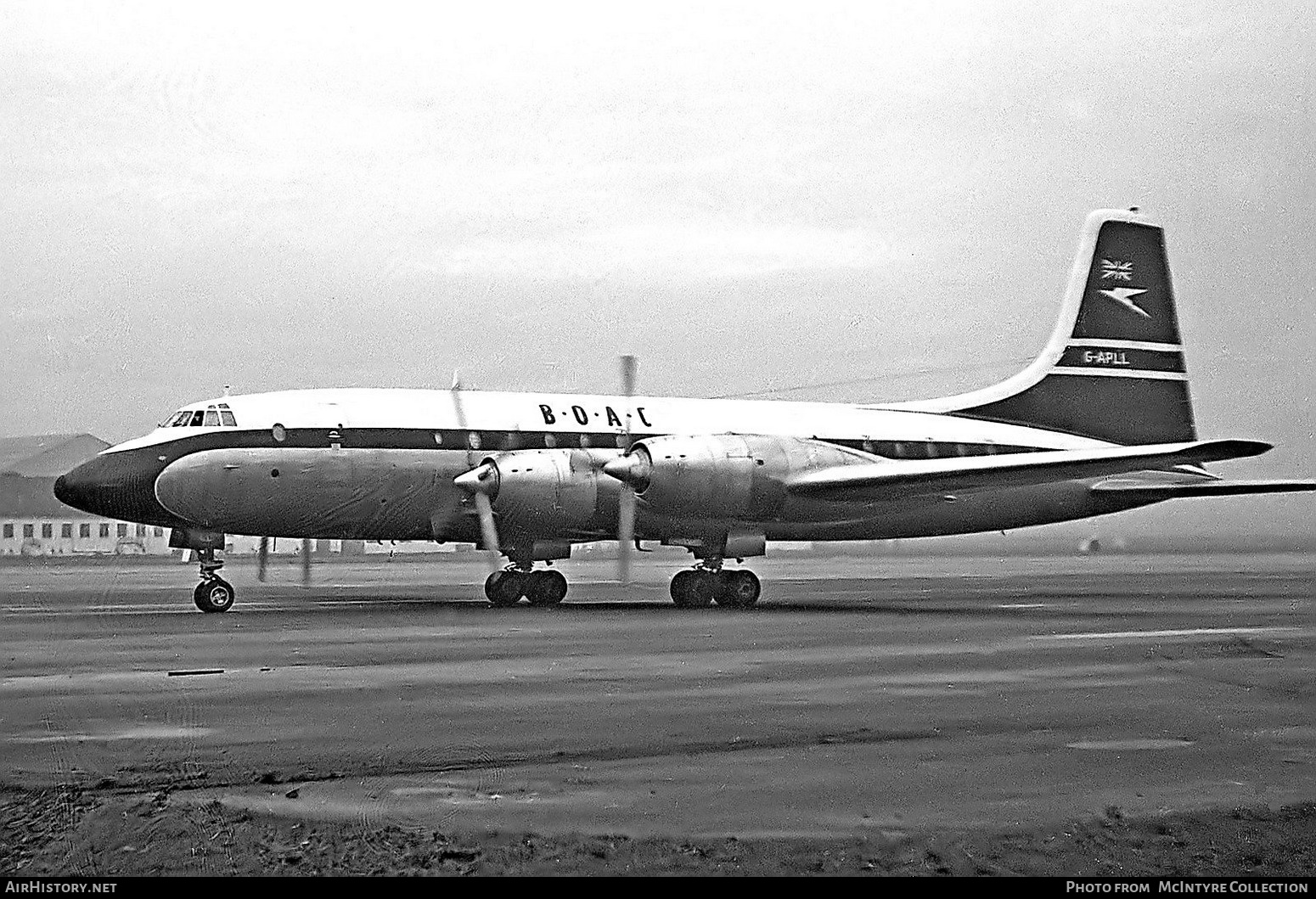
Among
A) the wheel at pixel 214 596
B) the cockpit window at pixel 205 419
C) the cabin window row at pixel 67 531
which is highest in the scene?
the cockpit window at pixel 205 419

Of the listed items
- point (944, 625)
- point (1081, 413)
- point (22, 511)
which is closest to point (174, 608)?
point (22, 511)

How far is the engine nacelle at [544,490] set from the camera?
2572cm

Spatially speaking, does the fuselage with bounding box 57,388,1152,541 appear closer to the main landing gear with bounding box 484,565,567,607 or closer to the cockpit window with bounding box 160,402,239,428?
the cockpit window with bounding box 160,402,239,428

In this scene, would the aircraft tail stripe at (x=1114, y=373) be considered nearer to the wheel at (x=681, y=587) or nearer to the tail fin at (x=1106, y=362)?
the tail fin at (x=1106, y=362)

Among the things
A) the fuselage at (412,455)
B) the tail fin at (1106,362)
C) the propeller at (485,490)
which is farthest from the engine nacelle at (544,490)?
the tail fin at (1106,362)

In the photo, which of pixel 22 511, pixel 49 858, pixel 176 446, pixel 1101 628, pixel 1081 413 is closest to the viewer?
pixel 49 858

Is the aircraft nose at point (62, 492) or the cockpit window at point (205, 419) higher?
the cockpit window at point (205, 419)

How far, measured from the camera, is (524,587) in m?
27.3

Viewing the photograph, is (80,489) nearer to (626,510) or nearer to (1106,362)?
(626,510)

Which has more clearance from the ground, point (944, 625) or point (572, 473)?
point (572, 473)

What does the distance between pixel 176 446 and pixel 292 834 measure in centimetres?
1852

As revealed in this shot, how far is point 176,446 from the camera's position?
79.3ft

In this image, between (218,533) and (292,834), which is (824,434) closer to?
(218,533)

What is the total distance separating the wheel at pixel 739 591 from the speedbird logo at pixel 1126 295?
41.9ft
